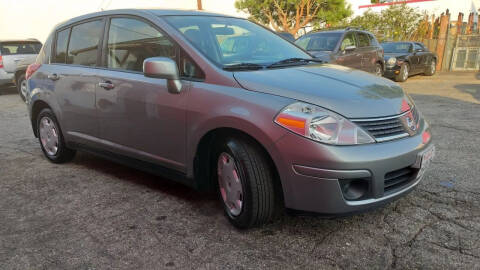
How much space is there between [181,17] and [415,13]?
834 inches

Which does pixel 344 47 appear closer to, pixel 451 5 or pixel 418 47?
pixel 418 47

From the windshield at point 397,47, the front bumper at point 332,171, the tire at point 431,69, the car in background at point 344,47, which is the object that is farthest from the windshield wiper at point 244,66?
the tire at point 431,69

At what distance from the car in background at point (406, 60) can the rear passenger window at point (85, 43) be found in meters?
11.0

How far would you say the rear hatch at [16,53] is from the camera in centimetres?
1120

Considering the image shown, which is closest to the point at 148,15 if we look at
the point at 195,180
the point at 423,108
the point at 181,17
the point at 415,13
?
the point at 181,17

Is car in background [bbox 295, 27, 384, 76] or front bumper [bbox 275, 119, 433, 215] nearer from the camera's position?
front bumper [bbox 275, 119, 433, 215]

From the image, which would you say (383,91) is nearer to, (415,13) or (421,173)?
(421,173)

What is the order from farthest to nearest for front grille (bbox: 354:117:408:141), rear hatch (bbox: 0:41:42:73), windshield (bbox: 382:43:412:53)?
windshield (bbox: 382:43:412:53)
rear hatch (bbox: 0:41:42:73)
front grille (bbox: 354:117:408:141)

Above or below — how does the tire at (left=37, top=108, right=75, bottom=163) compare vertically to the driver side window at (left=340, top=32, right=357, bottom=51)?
below

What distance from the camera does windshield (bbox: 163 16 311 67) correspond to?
313cm

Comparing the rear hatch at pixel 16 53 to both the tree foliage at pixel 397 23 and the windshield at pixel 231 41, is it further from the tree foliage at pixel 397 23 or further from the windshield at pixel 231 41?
the tree foliage at pixel 397 23

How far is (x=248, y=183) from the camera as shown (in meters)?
2.62

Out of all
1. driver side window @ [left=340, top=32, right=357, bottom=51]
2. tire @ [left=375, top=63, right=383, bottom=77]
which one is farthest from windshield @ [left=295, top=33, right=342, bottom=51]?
tire @ [left=375, top=63, right=383, bottom=77]

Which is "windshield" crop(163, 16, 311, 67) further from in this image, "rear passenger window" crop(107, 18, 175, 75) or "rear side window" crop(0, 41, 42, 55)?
"rear side window" crop(0, 41, 42, 55)
